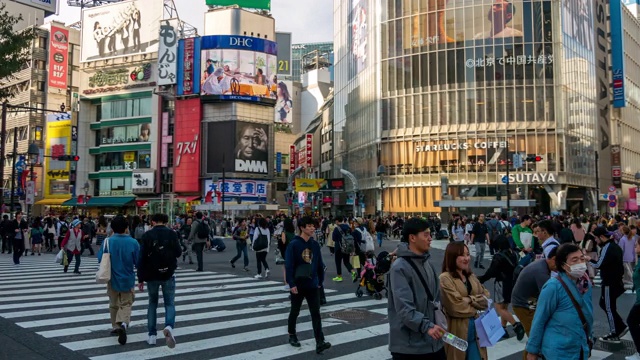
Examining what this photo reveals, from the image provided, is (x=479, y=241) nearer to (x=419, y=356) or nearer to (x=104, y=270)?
(x=104, y=270)

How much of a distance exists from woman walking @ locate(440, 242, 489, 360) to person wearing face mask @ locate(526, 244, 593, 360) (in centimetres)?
51

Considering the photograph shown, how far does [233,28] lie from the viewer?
71.2 metres

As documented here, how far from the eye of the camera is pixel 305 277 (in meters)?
7.18

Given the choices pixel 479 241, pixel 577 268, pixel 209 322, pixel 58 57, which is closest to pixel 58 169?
pixel 58 57

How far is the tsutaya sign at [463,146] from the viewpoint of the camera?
5075 cm

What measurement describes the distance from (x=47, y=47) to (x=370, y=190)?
50197 mm

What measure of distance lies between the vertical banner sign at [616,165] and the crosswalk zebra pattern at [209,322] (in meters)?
61.7

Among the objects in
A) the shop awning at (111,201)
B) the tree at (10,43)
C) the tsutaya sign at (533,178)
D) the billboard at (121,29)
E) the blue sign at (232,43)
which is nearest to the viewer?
the tree at (10,43)

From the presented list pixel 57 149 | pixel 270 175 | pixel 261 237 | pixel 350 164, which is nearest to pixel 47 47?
pixel 57 149

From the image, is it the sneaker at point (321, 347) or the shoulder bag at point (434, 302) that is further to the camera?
the sneaker at point (321, 347)

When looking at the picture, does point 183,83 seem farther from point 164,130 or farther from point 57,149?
point 57,149

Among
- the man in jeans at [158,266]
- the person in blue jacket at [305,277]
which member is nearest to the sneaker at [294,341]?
the person in blue jacket at [305,277]

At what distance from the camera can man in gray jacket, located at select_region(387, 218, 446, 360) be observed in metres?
3.94

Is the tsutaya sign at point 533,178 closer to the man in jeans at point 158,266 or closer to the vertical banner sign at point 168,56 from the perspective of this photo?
the vertical banner sign at point 168,56
